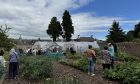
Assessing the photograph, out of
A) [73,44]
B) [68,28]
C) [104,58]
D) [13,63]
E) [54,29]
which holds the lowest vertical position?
Result: [13,63]

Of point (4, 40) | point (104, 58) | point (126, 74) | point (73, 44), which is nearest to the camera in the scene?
point (126, 74)

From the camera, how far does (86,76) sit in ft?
57.5

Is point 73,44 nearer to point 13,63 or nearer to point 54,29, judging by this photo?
point 54,29

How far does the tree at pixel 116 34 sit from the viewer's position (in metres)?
70.8

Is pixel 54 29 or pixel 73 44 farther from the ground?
pixel 54 29

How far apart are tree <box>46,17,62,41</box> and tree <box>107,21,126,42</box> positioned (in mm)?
27446

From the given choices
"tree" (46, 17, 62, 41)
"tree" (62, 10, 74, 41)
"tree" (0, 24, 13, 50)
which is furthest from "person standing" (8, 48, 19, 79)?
"tree" (46, 17, 62, 41)

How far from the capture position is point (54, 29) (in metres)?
97.7

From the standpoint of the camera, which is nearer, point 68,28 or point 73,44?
point 73,44

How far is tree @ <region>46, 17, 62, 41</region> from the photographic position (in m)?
98.2

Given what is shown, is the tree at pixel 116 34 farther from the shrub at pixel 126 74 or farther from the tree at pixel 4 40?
the shrub at pixel 126 74

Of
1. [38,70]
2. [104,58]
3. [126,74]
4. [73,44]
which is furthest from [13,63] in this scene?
[73,44]

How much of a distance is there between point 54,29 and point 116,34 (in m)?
29.9

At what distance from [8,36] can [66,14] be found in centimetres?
5884
